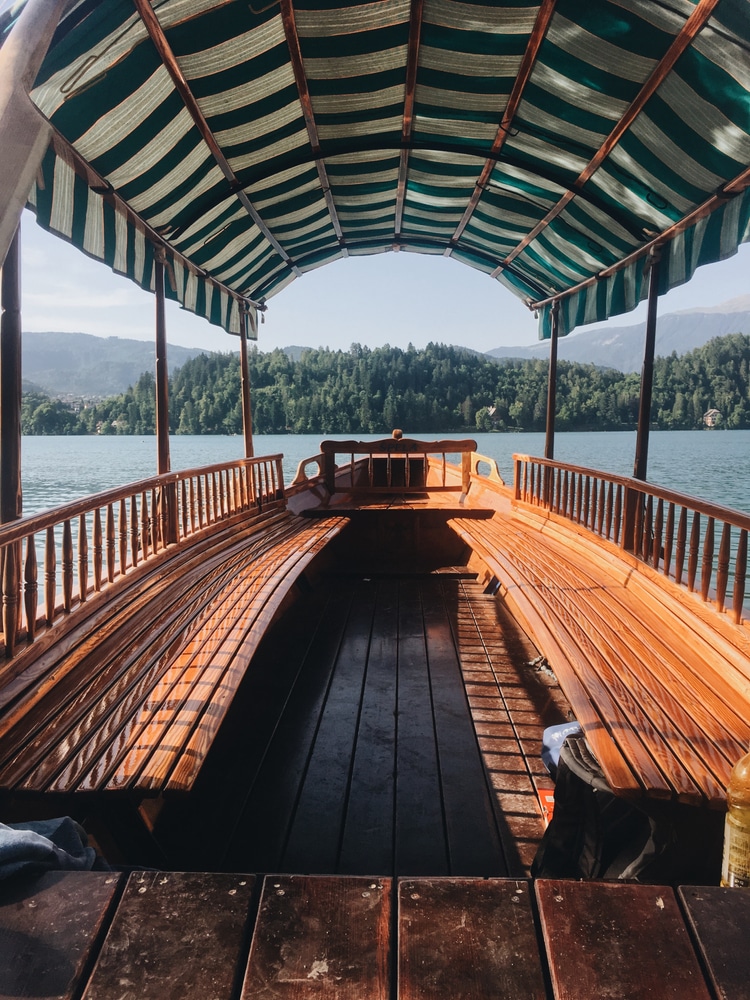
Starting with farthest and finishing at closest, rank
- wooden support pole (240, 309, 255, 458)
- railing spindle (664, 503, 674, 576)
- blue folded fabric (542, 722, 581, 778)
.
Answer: wooden support pole (240, 309, 255, 458) < railing spindle (664, 503, 674, 576) < blue folded fabric (542, 722, 581, 778)

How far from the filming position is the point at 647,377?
16.4ft

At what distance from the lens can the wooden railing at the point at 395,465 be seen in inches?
286

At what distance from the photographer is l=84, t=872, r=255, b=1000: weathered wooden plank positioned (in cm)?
106

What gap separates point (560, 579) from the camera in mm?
4109

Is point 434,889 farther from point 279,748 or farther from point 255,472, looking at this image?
point 255,472

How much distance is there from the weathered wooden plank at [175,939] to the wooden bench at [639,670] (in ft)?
3.79

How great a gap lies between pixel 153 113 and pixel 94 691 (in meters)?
3.09

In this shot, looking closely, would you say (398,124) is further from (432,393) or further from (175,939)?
(432,393)

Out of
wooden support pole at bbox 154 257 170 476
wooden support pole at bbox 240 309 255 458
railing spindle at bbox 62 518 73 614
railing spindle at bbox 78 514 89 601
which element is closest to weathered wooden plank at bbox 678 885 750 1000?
railing spindle at bbox 62 518 73 614

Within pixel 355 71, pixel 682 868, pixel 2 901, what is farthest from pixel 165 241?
pixel 682 868

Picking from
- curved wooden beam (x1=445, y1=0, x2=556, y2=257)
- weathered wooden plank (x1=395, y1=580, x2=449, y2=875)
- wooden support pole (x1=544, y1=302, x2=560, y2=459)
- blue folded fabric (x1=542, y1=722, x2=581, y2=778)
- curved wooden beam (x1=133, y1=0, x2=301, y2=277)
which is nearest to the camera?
weathered wooden plank (x1=395, y1=580, x2=449, y2=875)

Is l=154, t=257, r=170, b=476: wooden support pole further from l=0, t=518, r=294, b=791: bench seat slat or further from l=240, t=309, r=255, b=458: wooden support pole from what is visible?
l=240, t=309, r=255, b=458: wooden support pole

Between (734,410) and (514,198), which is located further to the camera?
(734,410)

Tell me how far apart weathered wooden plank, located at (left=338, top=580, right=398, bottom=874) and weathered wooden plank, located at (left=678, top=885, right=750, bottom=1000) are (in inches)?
43.6
